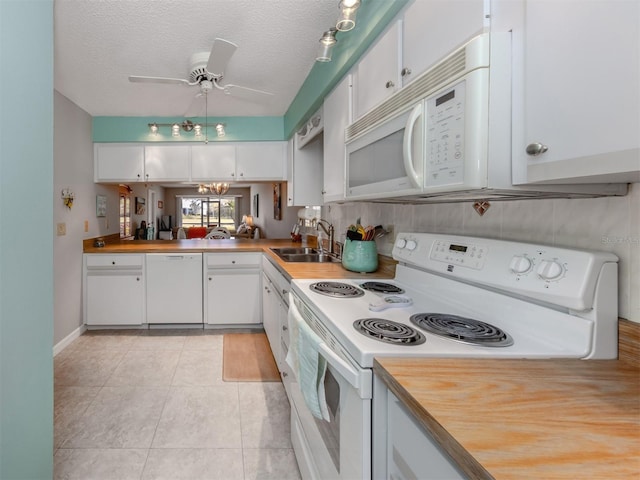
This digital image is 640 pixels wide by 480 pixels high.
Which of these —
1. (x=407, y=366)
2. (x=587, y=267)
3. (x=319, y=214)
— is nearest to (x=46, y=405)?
(x=407, y=366)

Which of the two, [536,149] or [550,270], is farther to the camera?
[550,270]

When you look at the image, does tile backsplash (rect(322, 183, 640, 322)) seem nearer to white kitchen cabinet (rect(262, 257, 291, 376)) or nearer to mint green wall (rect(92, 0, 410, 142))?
mint green wall (rect(92, 0, 410, 142))

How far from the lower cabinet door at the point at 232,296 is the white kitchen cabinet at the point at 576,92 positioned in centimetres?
313

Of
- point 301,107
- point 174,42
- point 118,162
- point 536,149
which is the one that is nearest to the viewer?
point 536,149

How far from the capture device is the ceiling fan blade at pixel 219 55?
191 centimetres

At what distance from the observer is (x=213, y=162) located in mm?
3902

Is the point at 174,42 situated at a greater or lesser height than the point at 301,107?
greater

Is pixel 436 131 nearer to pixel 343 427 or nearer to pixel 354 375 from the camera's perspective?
pixel 354 375

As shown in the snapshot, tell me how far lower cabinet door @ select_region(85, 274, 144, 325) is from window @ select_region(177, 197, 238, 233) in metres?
7.56

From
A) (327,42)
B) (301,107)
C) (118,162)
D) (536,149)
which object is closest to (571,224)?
(536,149)

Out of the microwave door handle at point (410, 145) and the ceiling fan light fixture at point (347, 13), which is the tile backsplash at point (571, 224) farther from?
the ceiling fan light fixture at point (347, 13)

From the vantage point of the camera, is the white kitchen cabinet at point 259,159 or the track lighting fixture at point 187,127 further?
the white kitchen cabinet at point 259,159

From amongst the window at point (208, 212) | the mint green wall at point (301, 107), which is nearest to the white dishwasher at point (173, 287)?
the mint green wall at point (301, 107)

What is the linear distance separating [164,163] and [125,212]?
1626 millimetres
